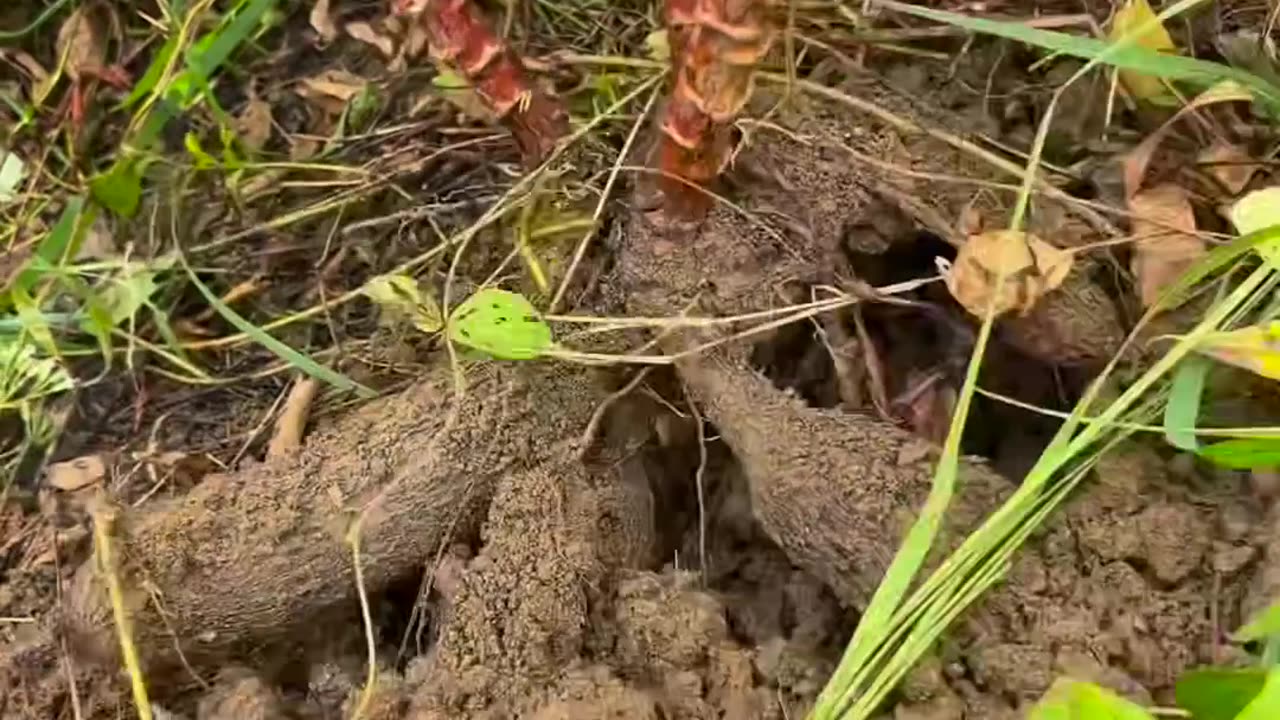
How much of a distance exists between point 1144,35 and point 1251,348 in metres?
0.29

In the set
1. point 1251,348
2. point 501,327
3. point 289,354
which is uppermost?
point 1251,348

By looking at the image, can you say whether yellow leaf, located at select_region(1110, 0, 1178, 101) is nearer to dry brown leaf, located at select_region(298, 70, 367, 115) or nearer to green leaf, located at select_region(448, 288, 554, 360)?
green leaf, located at select_region(448, 288, 554, 360)

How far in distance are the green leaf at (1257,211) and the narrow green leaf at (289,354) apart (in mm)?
627

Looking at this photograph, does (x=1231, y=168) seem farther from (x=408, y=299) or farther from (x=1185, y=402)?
(x=408, y=299)

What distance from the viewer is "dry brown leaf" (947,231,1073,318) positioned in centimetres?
100

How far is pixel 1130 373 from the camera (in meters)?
1.01

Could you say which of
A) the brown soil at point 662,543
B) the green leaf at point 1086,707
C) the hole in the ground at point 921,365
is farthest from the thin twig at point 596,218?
the green leaf at point 1086,707

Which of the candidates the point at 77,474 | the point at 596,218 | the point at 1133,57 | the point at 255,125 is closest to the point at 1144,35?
the point at 1133,57

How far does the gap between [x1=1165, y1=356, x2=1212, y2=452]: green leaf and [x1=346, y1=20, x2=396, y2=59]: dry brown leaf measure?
736mm

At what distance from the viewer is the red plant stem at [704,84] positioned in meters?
0.92

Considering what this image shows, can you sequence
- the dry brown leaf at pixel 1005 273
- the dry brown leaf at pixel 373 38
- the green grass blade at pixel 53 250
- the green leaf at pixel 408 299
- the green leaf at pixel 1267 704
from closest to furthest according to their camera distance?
the green leaf at pixel 1267 704, the dry brown leaf at pixel 1005 273, the green leaf at pixel 408 299, the green grass blade at pixel 53 250, the dry brown leaf at pixel 373 38

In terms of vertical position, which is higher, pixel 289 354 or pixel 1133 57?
pixel 1133 57

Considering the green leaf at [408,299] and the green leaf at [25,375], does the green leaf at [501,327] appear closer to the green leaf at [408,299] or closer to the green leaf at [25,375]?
the green leaf at [408,299]

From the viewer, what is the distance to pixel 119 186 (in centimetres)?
129
